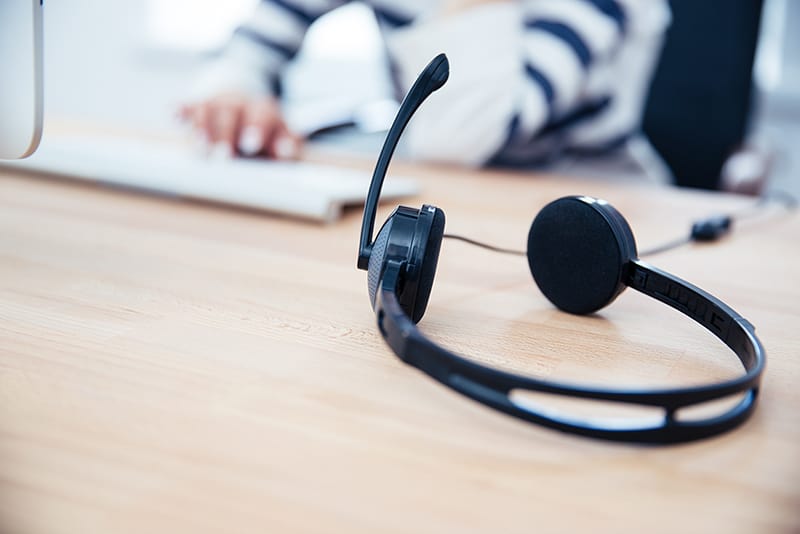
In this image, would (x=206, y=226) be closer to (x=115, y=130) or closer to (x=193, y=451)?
(x=193, y=451)

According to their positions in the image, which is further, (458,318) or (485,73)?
(485,73)

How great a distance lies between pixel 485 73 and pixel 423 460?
956 mm

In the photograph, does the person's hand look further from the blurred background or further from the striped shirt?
the blurred background

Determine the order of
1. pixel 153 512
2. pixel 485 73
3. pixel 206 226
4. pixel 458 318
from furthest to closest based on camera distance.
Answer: pixel 485 73, pixel 206 226, pixel 458 318, pixel 153 512

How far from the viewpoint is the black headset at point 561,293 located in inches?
10.7

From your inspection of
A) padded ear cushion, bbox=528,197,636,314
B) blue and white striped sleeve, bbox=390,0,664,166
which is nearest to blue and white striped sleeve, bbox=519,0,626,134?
blue and white striped sleeve, bbox=390,0,664,166

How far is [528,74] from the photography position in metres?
1.16

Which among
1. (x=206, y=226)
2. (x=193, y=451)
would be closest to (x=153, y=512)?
(x=193, y=451)

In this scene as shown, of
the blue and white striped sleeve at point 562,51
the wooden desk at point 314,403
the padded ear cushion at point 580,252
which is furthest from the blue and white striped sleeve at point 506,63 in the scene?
the padded ear cushion at point 580,252

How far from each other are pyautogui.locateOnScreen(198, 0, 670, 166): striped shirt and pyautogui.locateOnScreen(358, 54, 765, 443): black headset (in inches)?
28.6

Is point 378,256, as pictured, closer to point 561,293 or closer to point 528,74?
point 561,293

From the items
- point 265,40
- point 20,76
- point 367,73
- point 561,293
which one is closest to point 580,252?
point 561,293

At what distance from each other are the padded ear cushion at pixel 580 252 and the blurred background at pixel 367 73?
909mm

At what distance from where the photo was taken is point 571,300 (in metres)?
0.44
